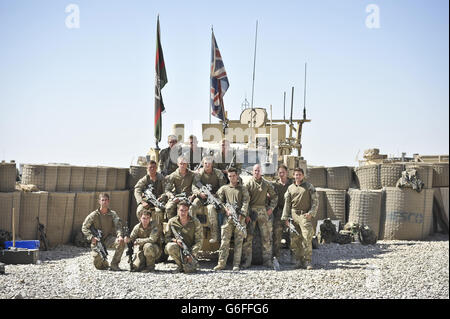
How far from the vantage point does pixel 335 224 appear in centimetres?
1443

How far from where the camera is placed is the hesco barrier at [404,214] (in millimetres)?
14469

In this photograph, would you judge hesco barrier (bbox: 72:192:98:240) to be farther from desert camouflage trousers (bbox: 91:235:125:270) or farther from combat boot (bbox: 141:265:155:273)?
combat boot (bbox: 141:265:155:273)

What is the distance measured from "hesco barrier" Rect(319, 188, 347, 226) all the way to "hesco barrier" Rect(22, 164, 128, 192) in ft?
18.2

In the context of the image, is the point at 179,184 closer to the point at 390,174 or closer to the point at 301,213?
the point at 301,213

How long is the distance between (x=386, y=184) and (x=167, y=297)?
360 inches

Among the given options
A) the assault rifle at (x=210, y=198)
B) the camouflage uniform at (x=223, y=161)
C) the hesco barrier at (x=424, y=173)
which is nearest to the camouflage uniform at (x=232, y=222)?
the assault rifle at (x=210, y=198)

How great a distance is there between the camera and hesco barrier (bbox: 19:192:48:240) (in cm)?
1160

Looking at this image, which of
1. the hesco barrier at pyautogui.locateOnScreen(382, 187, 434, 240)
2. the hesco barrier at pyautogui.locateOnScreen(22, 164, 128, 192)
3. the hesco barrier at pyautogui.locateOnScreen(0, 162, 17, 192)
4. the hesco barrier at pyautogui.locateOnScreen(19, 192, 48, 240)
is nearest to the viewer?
the hesco barrier at pyautogui.locateOnScreen(0, 162, 17, 192)

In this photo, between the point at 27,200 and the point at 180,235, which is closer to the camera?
the point at 180,235

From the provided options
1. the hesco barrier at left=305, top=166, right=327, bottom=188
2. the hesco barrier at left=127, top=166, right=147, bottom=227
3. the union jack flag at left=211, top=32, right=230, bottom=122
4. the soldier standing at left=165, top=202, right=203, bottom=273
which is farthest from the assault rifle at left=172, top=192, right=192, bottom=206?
the hesco barrier at left=305, top=166, right=327, bottom=188

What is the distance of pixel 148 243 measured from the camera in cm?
923

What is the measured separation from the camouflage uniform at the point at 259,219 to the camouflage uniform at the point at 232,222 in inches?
10.1

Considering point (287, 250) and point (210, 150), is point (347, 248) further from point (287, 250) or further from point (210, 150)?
point (210, 150)

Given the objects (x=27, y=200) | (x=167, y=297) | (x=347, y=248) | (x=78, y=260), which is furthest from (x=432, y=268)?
(x=27, y=200)
